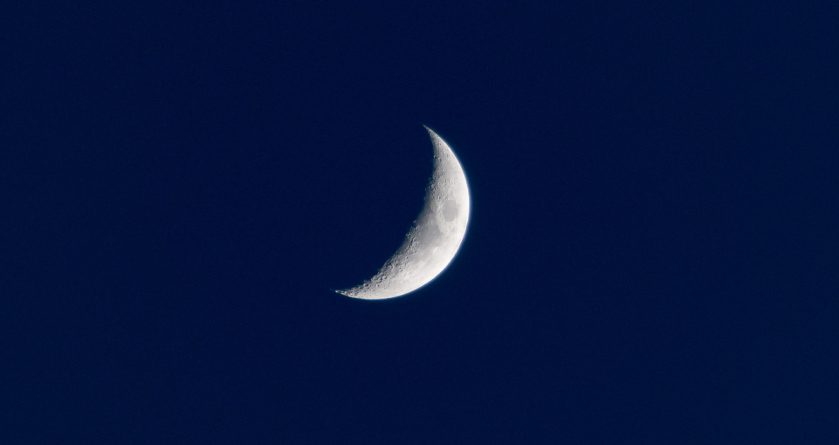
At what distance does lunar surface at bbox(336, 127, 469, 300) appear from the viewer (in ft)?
33.9

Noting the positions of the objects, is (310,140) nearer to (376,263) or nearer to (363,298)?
(376,263)

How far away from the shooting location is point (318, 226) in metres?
9.04

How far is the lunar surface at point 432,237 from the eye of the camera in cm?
1033

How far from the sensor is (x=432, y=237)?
34.9ft

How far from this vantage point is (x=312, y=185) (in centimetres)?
884

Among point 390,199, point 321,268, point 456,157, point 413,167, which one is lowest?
point 321,268

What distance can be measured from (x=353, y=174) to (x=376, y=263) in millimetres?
2032

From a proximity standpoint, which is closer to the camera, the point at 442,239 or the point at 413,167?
the point at 413,167

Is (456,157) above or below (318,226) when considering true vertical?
above

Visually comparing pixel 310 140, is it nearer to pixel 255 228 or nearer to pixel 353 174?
pixel 353 174

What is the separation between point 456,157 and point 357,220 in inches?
156

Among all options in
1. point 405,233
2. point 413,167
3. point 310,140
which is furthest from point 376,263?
point 310,140

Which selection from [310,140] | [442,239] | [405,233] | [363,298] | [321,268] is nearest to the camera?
[310,140]

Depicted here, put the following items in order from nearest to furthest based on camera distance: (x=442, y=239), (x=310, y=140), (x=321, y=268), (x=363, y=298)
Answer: (x=310, y=140), (x=321, y=268), (x=442, y=239), (x=363, y=298)
